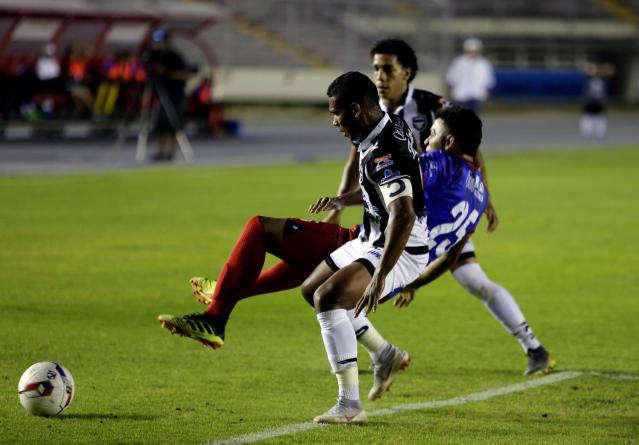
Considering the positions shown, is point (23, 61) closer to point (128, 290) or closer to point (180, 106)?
point (180, 106)

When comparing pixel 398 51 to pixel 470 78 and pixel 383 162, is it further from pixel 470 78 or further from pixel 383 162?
pixel 470 78

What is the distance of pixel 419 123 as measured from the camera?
8.70m

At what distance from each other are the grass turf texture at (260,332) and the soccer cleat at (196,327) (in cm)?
40

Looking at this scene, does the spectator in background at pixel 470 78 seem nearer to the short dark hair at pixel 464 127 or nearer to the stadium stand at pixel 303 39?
the stadium stand at pixel 303 39

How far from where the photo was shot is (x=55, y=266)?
12.8 m

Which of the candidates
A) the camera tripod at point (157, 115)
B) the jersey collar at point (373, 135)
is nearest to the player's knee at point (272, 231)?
the jersey collar at point (373, 135)

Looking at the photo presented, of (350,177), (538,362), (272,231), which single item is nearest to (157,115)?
(350,177)

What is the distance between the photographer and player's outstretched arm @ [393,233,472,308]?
24.9 feet

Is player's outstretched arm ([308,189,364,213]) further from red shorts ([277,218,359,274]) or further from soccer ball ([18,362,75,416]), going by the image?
soccer ball ([18,362,75,416])

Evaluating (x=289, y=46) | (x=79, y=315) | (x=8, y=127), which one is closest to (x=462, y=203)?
(x=79, y=315)

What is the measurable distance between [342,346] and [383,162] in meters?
0.99

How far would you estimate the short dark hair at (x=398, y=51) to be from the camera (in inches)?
324

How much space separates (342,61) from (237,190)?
23.5 m

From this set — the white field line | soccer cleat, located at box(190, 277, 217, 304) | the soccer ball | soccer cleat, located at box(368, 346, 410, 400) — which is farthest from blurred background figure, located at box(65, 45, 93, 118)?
the soccer ball
